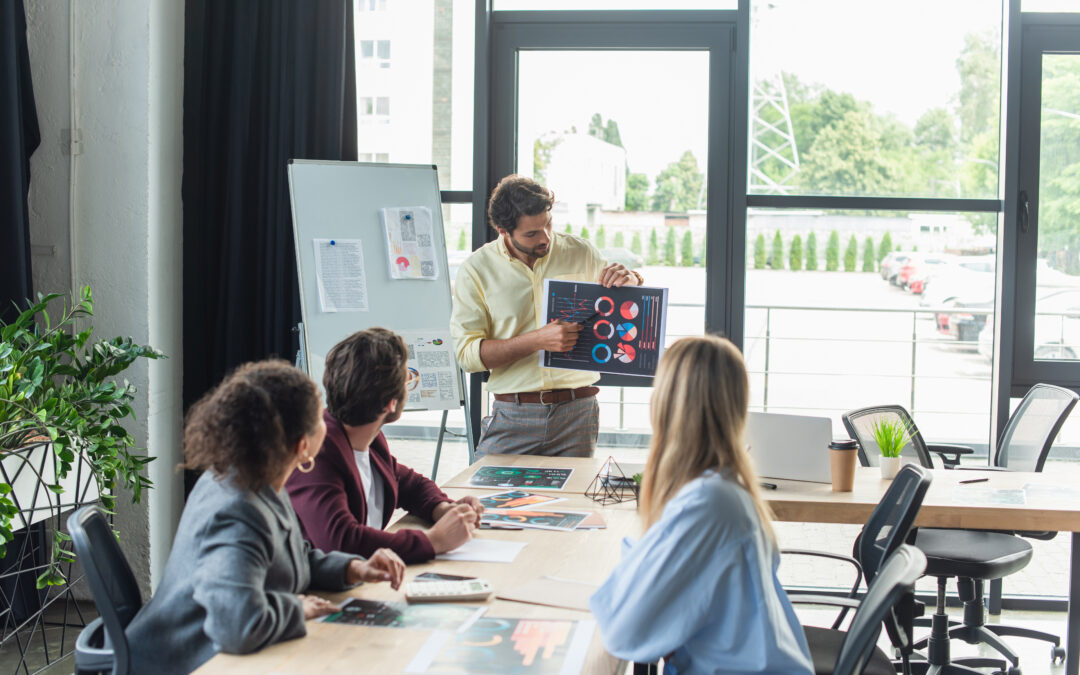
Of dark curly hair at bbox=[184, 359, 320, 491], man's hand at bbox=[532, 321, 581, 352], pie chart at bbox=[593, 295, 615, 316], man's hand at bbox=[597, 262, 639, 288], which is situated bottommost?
dark curly hair at bbox=[184, 359, 320, 491]

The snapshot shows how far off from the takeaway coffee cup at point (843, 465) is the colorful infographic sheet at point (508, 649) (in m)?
1.31

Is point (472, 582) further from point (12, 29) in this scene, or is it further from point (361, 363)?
point (12, 29)

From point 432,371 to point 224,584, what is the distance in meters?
2.43

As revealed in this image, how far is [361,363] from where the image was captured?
2.00m

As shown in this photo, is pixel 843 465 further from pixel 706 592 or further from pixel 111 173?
pixel 111 173

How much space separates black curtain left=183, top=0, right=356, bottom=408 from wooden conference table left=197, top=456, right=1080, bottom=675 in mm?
1574

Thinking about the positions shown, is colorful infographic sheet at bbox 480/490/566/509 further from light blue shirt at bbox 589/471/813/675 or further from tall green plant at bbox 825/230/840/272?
tall green plant at bbox 825/230/840/272

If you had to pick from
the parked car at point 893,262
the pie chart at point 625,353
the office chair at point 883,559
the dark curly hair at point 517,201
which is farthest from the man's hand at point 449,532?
the parked car at point 893,262

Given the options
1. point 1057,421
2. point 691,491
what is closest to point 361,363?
point 691,491

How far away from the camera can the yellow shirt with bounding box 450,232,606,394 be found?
3123mm

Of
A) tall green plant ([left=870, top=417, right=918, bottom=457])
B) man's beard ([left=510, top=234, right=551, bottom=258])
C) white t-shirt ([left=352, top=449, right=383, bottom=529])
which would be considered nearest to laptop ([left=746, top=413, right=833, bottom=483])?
tall green plant ([left=870, top=417, right=918, bottom=457])

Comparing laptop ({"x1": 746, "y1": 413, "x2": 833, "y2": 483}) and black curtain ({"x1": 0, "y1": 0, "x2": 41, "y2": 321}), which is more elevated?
black curtain ({"x1": 0, "y1": 0, "x2": 41, "y2": 321})

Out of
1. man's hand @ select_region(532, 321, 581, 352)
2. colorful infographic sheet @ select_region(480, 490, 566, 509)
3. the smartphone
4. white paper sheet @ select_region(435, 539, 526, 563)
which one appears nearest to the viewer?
the smartphone

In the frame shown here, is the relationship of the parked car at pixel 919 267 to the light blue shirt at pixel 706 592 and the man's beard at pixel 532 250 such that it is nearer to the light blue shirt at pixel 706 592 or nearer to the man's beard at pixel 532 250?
the man's beard at pixel 532 250
